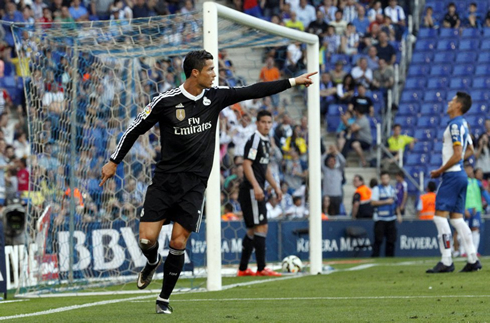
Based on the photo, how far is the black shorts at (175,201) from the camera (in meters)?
7.15

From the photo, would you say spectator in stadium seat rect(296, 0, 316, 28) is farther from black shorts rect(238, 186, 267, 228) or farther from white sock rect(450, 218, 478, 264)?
white sock rect(450, 218, 478, 264)

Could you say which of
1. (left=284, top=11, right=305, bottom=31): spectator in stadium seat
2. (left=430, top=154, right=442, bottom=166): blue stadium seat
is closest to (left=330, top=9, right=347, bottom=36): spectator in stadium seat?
(left=284, top=11, right=305, bottom=31): spectator in stadium seat

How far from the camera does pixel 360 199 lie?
64.6 feet

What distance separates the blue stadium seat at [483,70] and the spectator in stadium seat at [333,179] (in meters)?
6.32

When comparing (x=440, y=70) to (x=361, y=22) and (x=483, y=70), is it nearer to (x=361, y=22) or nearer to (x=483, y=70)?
(x=483, y=70)

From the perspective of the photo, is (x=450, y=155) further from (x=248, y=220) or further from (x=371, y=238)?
(x=371, y=238)

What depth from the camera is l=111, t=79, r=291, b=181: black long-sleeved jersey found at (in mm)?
7230

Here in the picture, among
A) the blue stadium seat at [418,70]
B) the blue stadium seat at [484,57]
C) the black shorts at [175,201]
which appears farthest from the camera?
the blue stadium seat at [484,57]

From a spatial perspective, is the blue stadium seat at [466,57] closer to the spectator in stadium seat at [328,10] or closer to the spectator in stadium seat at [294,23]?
the spectator in stadium seat at [328,10]

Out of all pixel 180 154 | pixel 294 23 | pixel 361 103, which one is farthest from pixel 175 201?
pixel 294 23

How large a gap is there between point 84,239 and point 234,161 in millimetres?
6080

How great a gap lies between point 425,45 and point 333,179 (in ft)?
22.9

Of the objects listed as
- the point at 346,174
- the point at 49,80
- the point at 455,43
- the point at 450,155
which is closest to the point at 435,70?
the point at 455,43

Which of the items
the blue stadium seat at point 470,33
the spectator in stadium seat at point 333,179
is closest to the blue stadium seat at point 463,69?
the blue stadium seat at point 470,33
